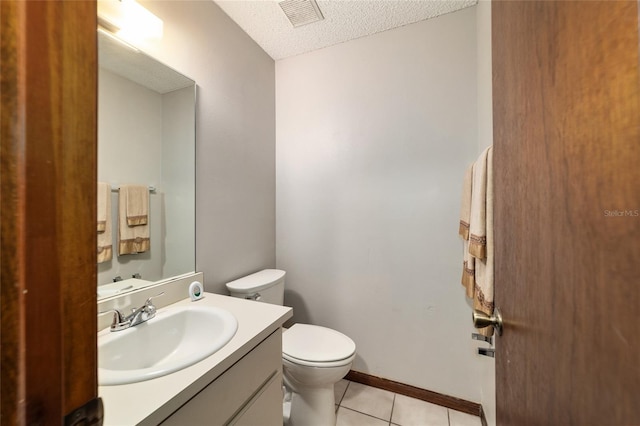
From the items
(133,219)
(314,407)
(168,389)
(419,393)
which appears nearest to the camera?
(168,389)

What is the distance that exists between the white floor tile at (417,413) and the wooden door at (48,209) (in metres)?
1.67

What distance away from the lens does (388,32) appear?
1621 millimetres

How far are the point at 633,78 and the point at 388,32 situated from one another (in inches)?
69.8

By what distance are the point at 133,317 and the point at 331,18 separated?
1863 mm

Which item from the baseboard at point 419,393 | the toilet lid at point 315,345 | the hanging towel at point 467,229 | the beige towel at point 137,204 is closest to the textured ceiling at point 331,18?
the hanging towel at point 467,229

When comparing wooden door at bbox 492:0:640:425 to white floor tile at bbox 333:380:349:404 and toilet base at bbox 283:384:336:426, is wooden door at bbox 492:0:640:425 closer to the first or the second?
toilet base at bbox 283:384:336:426

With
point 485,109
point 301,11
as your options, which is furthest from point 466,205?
point 301,11

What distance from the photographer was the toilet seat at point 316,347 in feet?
3.93

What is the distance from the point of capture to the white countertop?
0.52 meters

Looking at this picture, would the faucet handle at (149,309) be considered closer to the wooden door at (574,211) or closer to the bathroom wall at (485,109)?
the wooden door at (574,211)

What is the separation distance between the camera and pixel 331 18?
4.93 feet

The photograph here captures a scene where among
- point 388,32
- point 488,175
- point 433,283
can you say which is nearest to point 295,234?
point 433,283

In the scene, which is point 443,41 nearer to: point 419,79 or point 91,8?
point 419,79

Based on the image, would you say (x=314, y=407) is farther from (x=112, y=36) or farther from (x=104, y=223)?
(x=112, y=36)
